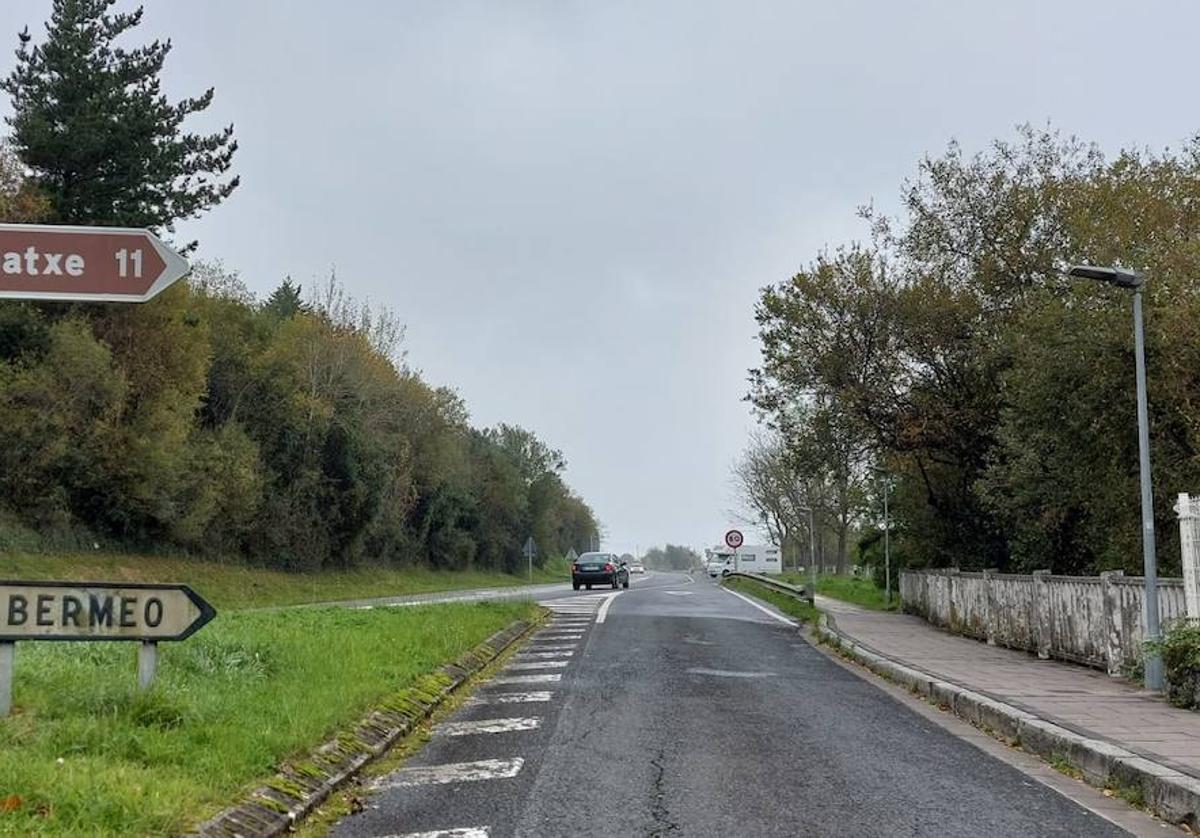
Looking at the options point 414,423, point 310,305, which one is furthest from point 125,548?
point 414,423

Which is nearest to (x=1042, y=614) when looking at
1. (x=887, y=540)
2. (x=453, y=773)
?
(x=453, y=773)

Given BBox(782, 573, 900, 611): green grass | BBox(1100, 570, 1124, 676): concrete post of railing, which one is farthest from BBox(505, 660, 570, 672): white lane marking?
BBox(782, 573, 900, 611): green grass

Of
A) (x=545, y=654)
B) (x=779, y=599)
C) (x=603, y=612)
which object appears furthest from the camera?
(x=779, y=599)

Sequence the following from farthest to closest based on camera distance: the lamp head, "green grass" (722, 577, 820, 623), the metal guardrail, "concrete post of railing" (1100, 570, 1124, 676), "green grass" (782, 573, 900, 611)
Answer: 1. "green grass" (782, 573, 900, 611)
2. the metal guardrail
3. "green grass" (722, 577, 820, 623)
4. "concrete post of railing" (1100, 570, 1124, 676)
5. the lamp head

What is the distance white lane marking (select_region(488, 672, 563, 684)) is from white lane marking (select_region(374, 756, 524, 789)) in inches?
193

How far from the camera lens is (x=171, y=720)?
742 cm

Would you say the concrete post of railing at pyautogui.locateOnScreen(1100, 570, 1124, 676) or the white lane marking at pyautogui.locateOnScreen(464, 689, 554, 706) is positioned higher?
the concrete post of railing at pyautogui.locateOnScreen(1100, 570, 1124, 676)

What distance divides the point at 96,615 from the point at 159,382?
29.3 metres

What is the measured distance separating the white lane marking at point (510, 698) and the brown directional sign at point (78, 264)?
6.84 metres

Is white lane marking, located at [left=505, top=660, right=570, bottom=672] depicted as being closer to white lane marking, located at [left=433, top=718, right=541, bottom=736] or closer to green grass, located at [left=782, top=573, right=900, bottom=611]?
white lane marking, located at [left=433, top=718, right=541, bottom=736]

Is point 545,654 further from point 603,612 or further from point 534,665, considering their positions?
point 603,612

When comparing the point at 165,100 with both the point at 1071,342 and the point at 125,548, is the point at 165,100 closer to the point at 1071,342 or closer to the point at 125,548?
the point at 125,548

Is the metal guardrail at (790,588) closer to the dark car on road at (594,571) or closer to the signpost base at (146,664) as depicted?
the dark car on road at (594,571)

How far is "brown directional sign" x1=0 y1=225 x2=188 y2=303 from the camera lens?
579 cm
